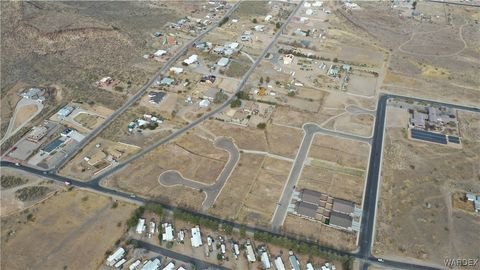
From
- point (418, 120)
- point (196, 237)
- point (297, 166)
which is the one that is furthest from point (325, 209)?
point (418, 120)

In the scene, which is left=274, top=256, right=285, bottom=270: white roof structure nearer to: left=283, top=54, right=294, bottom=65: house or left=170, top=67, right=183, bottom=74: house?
left=170, top=67, right=183, bottom=74: house

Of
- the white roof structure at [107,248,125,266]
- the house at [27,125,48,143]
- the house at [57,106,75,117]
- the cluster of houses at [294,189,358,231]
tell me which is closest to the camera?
the white roof structure at [107,248,125,266]

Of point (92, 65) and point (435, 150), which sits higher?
point (92, 65)

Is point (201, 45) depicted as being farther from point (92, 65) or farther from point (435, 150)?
point (435, 150)

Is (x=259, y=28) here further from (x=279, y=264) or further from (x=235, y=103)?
(x=279, y=264)

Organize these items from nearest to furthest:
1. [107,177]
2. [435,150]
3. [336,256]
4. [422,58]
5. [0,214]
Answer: [336,256]
[0,214]
[107,177]
[435,150]
[422,58]

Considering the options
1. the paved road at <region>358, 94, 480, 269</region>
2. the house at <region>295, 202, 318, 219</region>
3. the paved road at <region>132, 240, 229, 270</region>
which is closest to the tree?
the paved road at <region>358, 94, 480, 269</region>

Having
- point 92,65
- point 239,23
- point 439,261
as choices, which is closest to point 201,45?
point 239,23
